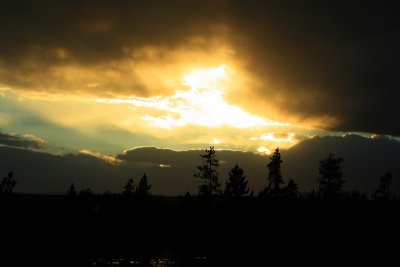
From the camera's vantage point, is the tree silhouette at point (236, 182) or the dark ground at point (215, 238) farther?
the tree silhouette at point (236, 182)

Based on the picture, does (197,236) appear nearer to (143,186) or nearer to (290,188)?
(143,186)

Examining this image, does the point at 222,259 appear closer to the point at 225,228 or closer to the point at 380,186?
the point at 225,228

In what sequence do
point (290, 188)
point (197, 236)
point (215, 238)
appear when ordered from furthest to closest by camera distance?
point (290, 188), point (197, 236), point (215, 238)

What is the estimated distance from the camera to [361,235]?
3825cm

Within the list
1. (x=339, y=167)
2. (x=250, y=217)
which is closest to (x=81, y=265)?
(x=250, y=217)

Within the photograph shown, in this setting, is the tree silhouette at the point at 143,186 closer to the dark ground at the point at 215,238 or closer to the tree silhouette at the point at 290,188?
the dark ground at the point at 215,238

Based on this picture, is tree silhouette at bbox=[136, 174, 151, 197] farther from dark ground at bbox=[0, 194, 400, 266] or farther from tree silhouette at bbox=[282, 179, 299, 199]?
tree silhouette at bbox=[282, 179, 299, 199]

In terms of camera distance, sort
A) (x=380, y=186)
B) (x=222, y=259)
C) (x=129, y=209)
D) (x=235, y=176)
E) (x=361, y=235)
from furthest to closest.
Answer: (x=380, y=186), (x=235, y=176), (x=129, y=209), (x=361, y=235), (x=222, y=259)

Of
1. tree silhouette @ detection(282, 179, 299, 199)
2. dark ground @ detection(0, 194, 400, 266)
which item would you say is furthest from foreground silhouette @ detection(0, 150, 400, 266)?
tree silhouette @ detection(282, 179, 299, 199)

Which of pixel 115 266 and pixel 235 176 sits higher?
pixel 235 176

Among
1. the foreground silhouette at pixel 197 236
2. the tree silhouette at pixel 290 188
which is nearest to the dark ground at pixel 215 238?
the foreground silhouette at pixel 197 236

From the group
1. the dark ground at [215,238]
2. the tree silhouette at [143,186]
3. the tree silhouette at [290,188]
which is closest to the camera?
the dark ground at [215,238]

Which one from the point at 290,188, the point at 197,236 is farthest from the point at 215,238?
the point at 290,188

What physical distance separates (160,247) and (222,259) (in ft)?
42.4
